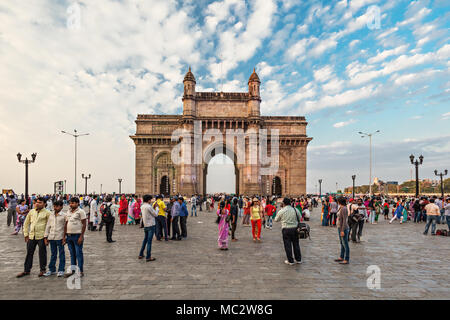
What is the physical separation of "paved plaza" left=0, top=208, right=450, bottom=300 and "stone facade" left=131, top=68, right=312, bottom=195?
30.5 meters

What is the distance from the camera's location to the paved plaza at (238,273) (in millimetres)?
4992

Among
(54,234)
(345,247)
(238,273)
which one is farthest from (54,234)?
(345,247)

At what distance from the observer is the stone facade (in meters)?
40.4

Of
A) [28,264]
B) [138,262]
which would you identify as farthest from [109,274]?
[28,264]

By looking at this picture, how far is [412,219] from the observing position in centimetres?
1983

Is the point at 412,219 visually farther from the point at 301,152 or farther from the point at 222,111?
the point at 222,111

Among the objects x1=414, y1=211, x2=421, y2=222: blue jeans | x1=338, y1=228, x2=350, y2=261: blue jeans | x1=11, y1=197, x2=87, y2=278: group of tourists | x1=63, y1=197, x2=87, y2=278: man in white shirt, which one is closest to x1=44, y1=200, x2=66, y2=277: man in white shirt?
x1=11, y1=197, x2=87, y2=278: group of tourists

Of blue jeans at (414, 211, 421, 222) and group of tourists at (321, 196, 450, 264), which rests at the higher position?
group of tourists at (321, 196, 450, 264)

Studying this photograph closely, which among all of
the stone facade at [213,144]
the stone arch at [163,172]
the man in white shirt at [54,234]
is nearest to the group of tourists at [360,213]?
the man in white shirt at [54,234]

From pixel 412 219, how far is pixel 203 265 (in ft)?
62.3

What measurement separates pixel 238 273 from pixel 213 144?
3586 cm

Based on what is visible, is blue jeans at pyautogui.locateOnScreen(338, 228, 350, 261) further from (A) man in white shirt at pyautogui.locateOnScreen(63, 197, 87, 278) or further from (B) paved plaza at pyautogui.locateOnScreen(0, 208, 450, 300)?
(A) man in white shirt at pyautogui.locateOnScreen(63, 197, 87, 278)

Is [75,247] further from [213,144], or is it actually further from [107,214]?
[213,144]

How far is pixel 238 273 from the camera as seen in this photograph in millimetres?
6246
